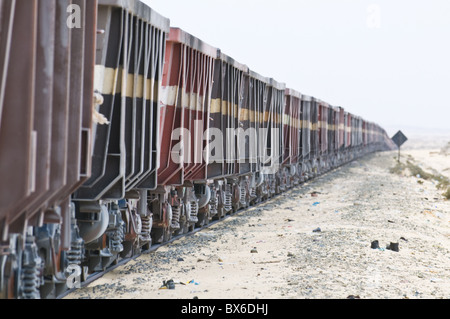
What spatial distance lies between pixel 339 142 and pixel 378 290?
89.1 feet

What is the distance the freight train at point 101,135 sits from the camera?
4.07m

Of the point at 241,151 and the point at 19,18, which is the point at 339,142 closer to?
the point at 241,151

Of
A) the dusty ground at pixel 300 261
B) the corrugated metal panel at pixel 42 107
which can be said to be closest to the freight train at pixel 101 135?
the corrugated metal panel at pixel 42 107

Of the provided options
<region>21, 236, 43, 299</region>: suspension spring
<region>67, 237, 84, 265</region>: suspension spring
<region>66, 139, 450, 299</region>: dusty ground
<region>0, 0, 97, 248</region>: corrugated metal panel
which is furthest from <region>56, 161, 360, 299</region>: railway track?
<region>0, 0, 97, 248</region>: corrugated metal panel

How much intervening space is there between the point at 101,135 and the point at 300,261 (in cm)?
324

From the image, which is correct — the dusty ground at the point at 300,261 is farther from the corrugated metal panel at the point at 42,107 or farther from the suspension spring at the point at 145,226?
the corrugated metal panel at the point at 42,107

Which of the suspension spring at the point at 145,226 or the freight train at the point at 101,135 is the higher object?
the freight train at the point at 101,135

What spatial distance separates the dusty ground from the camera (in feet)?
20.9

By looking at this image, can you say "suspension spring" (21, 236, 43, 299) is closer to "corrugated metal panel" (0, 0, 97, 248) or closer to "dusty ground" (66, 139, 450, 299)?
"corrugated metal panel" (0, 0, 97, 248)

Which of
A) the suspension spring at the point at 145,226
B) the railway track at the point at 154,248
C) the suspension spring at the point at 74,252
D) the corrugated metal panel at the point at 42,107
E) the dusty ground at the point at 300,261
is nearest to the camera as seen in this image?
the corrugated metal panel at the point at 42,107

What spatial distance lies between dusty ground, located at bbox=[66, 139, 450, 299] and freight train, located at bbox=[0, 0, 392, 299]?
48cm

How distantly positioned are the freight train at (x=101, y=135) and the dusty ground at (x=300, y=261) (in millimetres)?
483

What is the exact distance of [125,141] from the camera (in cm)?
680

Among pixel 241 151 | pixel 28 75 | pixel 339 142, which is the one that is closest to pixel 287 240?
pixel 241 151
